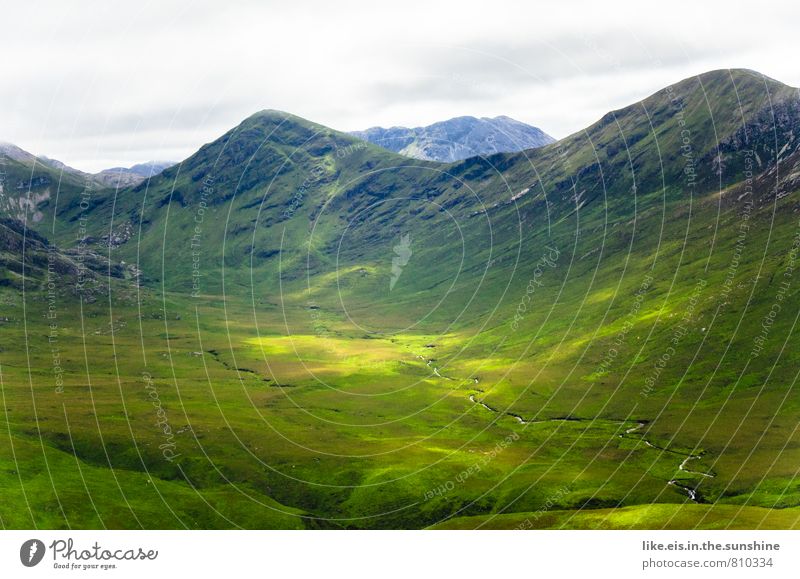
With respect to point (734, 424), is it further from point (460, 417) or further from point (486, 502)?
point (486, 502)

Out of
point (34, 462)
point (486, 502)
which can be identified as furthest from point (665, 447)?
point (34, 462)

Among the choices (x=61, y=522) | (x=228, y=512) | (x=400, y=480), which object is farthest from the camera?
(x=400, y=480)

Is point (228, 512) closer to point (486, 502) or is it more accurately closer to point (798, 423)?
point (486, 502)

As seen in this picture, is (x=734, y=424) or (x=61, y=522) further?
(x=734, y=424)

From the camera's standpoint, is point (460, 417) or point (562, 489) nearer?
point (562, 489)

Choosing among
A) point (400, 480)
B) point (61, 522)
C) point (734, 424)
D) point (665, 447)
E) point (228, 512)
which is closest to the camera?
point (61, 522)

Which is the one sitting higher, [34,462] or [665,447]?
[34,462]

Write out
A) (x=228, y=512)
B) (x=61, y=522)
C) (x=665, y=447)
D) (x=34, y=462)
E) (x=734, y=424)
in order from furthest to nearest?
(x=734, y=424) < (x=665, y=447) < (x=34, y=462) < (x=228, y=512) < (x=61, y=522)

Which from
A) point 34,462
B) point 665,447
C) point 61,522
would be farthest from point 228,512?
point 665,447

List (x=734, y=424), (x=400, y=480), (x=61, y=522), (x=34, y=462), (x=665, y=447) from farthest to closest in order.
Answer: (x=734, y=424)
(x=665, y=447)
(x=400, y=480)
(x=34, y=462)
(x=61, y=522)
